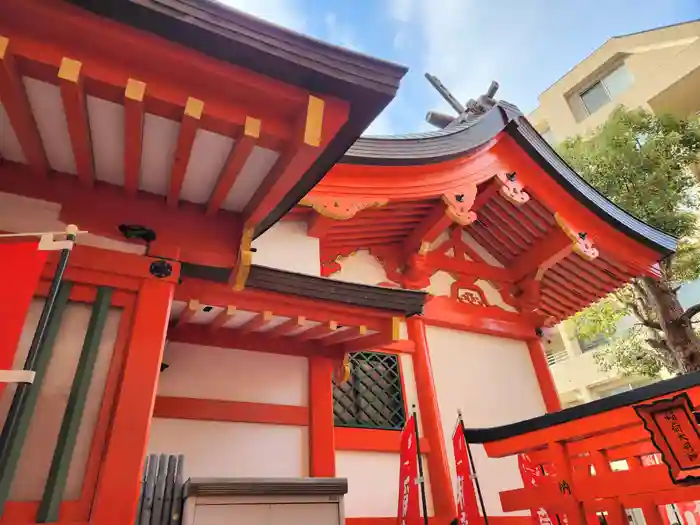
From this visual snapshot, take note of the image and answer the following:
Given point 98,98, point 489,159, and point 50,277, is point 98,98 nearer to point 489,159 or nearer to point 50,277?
point 50,277

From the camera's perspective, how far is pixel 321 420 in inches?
206

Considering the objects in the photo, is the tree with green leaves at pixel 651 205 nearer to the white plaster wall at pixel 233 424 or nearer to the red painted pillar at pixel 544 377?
the red painted pillar at pixel 544 377

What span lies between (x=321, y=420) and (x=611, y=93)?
2393 centimetres

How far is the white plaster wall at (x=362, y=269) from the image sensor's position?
7770 mm

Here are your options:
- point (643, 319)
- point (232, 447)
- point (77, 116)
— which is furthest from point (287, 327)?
point (643, 319)

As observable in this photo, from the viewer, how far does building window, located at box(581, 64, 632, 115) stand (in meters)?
22.2

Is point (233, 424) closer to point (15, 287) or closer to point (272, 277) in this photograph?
point (272, 277)

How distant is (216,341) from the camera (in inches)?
202

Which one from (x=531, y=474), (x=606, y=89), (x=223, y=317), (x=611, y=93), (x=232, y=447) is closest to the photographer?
(x=223, y=317)

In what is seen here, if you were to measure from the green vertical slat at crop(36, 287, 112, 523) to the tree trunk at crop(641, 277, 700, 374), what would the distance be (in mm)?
9823

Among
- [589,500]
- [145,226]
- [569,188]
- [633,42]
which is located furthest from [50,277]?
[633,42]

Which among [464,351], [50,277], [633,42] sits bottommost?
[50,277]

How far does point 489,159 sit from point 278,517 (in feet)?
21.7

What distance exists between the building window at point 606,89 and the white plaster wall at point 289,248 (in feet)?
71.6
